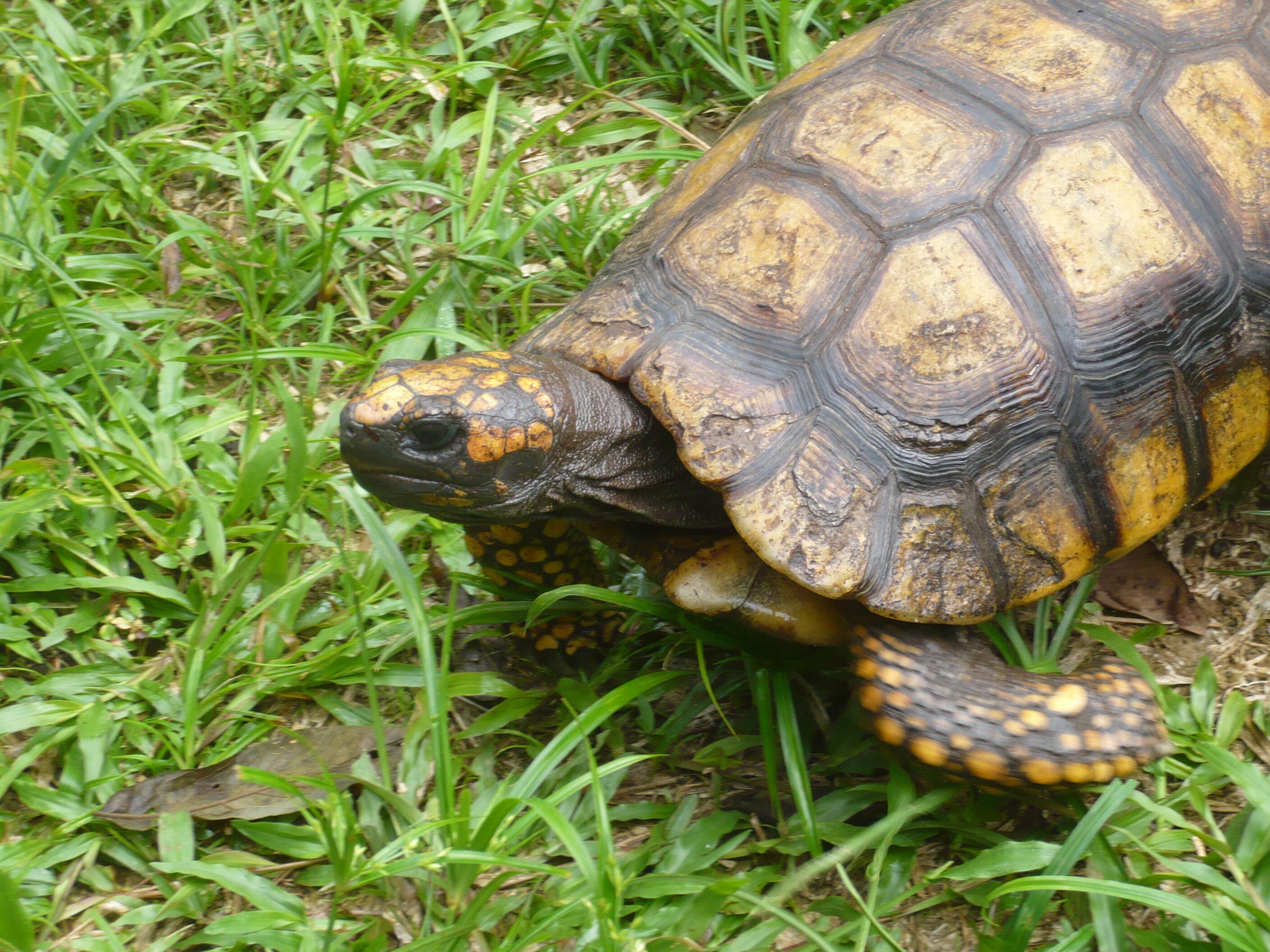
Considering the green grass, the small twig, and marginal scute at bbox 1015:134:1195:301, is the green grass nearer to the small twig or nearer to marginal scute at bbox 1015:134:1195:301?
the small twig

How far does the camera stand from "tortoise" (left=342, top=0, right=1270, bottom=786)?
2398mm

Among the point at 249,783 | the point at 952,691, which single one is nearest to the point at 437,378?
the point at 249,783

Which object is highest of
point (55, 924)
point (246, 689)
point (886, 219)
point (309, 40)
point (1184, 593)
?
point (886, 219)

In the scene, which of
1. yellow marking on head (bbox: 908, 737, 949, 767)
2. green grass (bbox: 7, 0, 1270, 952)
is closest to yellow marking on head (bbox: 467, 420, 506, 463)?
green grass (bbox: 7, 0, 1270, 952)

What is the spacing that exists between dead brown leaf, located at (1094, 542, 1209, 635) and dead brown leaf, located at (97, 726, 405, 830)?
196 cm

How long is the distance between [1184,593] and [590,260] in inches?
82.8

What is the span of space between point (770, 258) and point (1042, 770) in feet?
4.21

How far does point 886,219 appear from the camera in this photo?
252cm

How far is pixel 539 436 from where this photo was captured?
8.22 feet

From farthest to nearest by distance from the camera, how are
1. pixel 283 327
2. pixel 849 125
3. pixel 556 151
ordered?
pixel 556 151
pixel 283 327
pixel 849 125

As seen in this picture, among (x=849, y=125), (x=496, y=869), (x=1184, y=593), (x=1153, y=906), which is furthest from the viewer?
(x=1184, y=593)

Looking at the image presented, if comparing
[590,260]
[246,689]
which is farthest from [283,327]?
[246,689]

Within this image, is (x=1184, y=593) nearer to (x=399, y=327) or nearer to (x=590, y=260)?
(x=590, y=260)

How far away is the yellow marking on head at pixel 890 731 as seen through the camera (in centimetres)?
241
